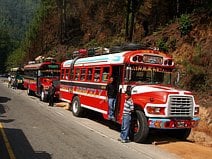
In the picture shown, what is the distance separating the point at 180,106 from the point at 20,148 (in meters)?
5.21

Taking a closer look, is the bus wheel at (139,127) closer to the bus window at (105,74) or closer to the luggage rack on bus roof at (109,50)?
the bus window at (105,74)

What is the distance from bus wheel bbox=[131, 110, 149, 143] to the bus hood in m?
0.44

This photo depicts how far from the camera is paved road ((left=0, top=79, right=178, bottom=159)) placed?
34.9ft

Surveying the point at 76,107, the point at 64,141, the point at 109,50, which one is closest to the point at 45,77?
the point at 76,107

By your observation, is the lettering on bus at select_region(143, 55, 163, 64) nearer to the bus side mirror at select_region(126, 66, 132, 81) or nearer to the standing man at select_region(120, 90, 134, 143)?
the bus side mirror at select_region(126, 66, 132, 81)

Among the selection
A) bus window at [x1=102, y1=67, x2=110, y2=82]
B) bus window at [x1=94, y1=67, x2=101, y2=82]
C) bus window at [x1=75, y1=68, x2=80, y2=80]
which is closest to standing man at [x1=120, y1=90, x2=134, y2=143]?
bus window at [x1=102, y1=67, x2=110, y2=82]

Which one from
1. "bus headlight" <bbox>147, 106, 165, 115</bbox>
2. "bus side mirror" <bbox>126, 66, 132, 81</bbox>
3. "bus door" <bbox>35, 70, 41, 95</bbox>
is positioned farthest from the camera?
"bus door" <bbox>35, 70, 41, 95</bbox>

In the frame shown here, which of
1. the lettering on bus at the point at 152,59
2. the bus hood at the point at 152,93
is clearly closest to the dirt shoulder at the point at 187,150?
the bus hood at the point at 152,93

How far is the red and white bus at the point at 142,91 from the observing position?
12.8 m

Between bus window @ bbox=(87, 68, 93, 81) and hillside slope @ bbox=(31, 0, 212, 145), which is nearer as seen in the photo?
bus window @ bbox=(87, 68, 93, 81)

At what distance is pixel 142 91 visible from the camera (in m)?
13.4

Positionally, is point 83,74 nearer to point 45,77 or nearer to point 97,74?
point 97,74

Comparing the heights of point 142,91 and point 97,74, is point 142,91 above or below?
below

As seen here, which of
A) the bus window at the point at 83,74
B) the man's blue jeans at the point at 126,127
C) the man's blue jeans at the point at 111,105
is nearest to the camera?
the man's blue jeans at the point at 126,127
